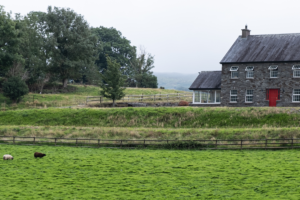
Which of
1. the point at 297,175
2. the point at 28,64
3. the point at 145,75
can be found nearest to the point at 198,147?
the point at 297,175

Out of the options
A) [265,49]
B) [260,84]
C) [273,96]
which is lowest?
[273,96]

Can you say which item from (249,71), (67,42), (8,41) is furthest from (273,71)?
(67,42)

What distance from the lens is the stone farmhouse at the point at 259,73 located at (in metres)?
43.6

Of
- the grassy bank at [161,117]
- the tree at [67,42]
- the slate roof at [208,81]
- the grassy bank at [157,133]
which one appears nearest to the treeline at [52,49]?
the tree at [67,42]

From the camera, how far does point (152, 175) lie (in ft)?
65.9

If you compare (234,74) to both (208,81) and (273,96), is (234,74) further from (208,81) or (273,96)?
(273,96)

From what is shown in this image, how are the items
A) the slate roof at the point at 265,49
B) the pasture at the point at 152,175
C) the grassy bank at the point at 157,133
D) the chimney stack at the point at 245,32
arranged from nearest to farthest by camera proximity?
the pasture at the point at 152,175 < the grassy bank at the point at 157,133 < the slate roof at the point at 265,49 < the chimney stack at the point at 245,32

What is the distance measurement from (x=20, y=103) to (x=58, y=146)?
27.6 meters

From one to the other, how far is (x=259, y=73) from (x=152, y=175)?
2937cm

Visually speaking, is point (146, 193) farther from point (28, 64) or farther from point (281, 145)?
point (28, 64)

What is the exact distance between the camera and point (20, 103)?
55.9 m

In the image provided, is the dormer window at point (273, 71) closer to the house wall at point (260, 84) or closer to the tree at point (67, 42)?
the house wall at point (260, 84)

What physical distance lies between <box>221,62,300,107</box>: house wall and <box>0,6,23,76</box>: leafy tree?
32.9m

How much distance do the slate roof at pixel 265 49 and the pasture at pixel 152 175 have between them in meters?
20.3
